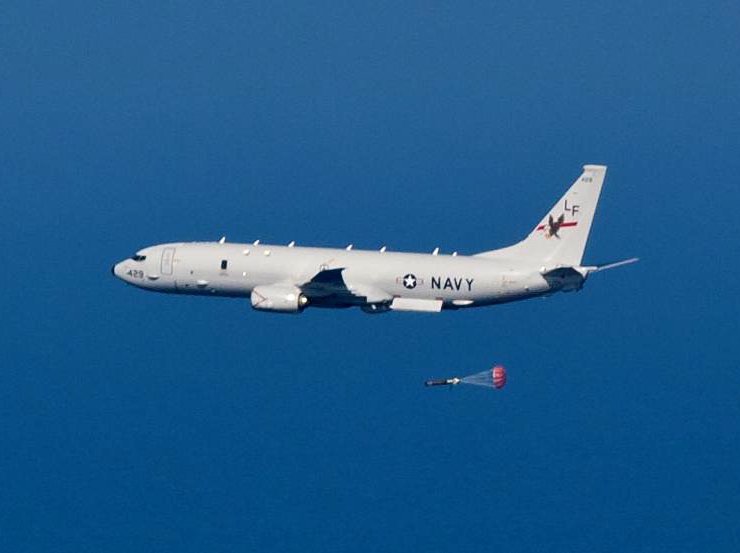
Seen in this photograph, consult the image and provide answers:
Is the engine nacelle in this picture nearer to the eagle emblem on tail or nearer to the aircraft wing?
the aircraft wing

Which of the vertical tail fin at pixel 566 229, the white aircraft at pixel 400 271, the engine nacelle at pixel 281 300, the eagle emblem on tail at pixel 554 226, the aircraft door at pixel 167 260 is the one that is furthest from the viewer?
the aircraft door at pixel 167 260

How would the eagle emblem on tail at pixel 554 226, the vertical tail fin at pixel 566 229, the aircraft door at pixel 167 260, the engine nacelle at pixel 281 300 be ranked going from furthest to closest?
1. the aircraft door at pixel 167 260
2. the eagle emblem on tail at pixel 554 226
3. the vertical tail fin at pixel 566 229
4. the engine nacelle at pixel 281 300

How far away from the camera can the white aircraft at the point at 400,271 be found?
147875mm

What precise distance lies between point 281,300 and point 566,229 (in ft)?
61.1

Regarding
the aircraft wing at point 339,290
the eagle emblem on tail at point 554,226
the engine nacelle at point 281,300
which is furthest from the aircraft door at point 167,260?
the eagle emblem on tail at point 554,226

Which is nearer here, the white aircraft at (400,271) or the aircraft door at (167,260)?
the white aircraft at (400,271)

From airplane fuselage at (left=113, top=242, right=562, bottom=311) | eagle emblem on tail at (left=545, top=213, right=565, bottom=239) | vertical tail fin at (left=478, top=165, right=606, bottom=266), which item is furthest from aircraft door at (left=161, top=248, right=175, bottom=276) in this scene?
eagle emblem on tail at (left=545, top=213, right=565, bottom=239)

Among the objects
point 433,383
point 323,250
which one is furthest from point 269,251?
point 433,383

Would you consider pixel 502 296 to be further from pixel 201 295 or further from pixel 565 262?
pixel 201 295

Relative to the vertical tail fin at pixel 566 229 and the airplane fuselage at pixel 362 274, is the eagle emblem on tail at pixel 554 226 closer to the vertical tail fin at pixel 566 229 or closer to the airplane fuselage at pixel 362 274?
the vertical tail fin at pixel 566 229

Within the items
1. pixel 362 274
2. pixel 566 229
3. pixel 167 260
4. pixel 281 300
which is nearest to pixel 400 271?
pixel 362 274

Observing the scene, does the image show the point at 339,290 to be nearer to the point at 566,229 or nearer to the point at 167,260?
the point at 167,260

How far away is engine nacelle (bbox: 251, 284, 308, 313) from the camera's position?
14925 centimetres

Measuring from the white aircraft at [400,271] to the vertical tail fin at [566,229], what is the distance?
0.06m
